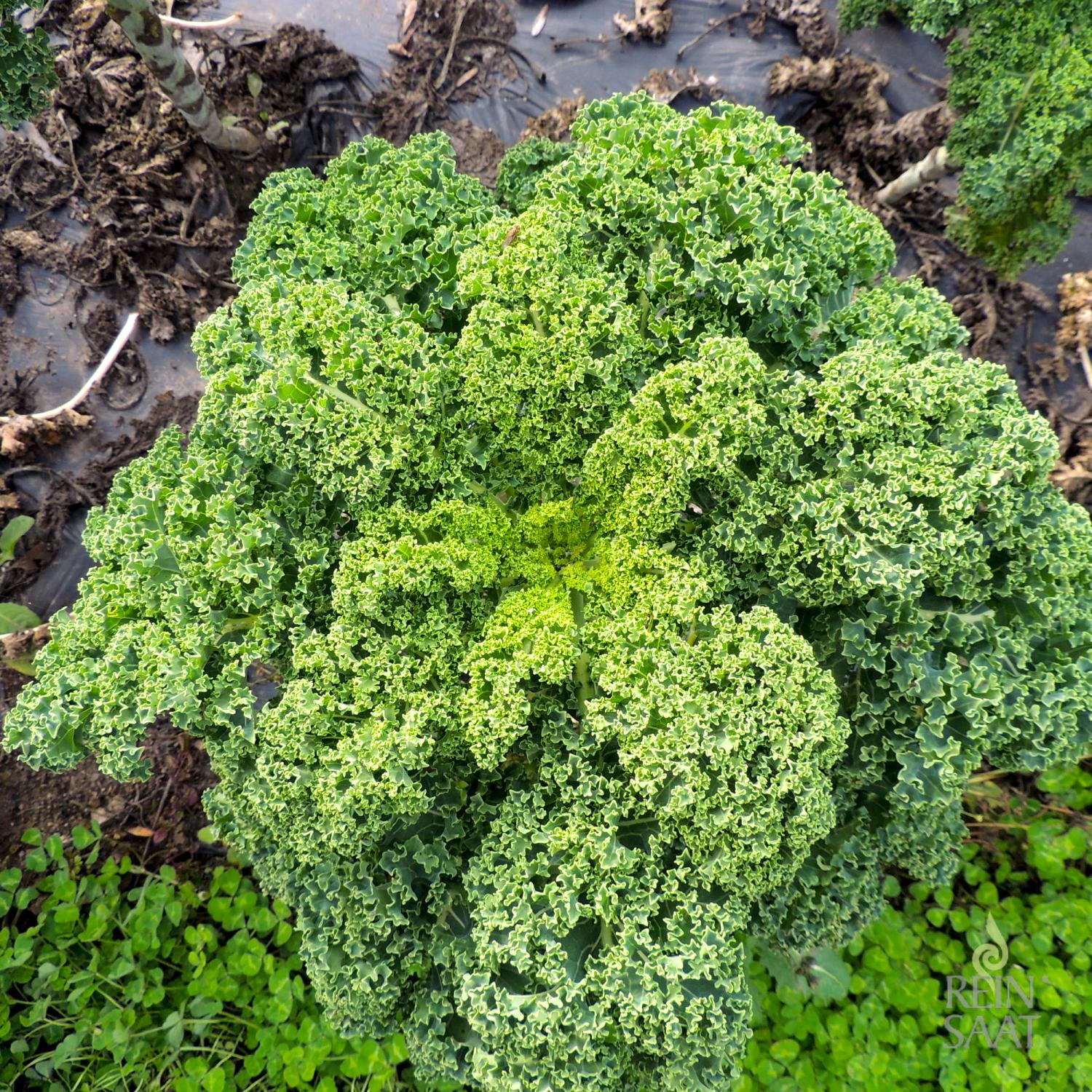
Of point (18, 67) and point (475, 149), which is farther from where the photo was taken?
point (475, 149)

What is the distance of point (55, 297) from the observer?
621 cm

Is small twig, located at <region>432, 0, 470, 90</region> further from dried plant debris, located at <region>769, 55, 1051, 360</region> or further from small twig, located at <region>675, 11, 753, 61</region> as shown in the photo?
dried plant debris, located at <region>769, 55, 1051, 360</region>

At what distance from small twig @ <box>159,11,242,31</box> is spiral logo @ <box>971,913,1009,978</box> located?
339 inches

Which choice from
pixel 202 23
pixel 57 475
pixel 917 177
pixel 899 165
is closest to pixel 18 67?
pixel 202 23

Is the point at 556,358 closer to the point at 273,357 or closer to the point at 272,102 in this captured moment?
the point at 273,357

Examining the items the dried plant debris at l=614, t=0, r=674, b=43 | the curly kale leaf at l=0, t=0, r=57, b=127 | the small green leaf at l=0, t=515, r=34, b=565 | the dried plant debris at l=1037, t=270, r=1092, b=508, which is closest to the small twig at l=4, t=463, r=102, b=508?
the small green leaf at l=0, t=515, r=34, b=565

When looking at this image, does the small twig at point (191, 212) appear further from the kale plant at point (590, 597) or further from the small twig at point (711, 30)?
the small twig at point (711, 30)

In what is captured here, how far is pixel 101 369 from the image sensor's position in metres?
6.09

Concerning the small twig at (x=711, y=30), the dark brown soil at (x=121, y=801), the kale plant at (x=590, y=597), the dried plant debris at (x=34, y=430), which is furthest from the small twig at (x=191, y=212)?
the small twig at (x=711, y=30)

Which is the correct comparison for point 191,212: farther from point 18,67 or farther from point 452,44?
point 452,44

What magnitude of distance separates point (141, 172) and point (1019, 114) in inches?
248

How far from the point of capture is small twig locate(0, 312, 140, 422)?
599 centimetres

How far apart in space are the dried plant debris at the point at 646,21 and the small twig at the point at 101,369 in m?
4.55

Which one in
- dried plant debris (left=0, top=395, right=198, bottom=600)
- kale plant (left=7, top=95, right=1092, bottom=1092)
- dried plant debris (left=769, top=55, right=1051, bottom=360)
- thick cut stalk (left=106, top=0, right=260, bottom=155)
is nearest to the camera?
kale plant (left=7, top=95, right=1092, bottom=1092)
